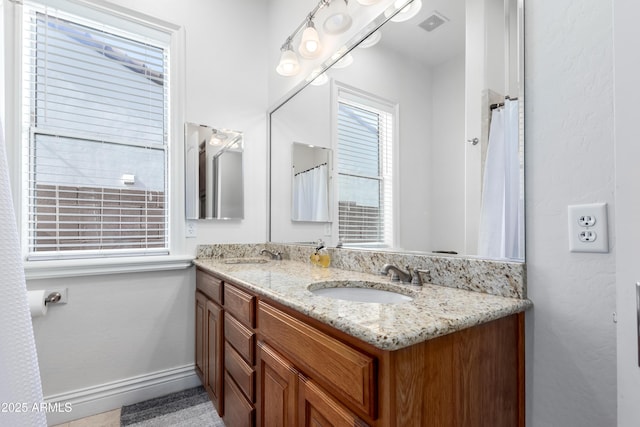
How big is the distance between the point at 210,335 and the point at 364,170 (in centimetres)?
129

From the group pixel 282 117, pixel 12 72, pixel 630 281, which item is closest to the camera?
pixel 630 281

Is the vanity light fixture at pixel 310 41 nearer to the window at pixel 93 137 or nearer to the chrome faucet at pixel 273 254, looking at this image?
the window at pixel 93 137

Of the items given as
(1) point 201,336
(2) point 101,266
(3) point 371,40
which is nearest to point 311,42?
(3) point 371,40

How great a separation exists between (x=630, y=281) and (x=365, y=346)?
513 millimetres

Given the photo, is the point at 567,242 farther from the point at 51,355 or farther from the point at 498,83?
the point at 51,355

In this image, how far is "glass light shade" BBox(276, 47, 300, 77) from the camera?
6.42 ft

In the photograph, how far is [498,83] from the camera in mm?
987

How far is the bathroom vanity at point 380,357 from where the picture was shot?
649mm

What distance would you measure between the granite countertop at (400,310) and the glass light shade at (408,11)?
116 centimetres

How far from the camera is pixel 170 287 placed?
202 centimetres

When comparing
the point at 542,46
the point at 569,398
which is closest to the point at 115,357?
the point at 569,398

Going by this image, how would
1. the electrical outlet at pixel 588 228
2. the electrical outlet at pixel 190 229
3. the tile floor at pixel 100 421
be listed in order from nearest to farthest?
the electrical outlet at pixel 588 228 → the tile floor at pixel 100 421 → the electrical outlet at pixel 190 229

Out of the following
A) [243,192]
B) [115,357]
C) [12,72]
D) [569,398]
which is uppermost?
[12,72]

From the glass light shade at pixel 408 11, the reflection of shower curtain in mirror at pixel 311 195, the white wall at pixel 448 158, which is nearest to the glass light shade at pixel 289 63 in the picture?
the reflection of shower curtain in mirror at pixel 311 195
